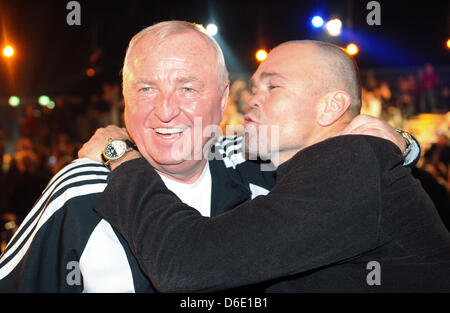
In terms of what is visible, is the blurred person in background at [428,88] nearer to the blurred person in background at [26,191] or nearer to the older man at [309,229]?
the blurred person in background at [26,191]

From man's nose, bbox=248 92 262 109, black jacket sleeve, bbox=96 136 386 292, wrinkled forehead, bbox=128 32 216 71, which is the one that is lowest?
black jacket sleeve, bbox=96 136 386 292

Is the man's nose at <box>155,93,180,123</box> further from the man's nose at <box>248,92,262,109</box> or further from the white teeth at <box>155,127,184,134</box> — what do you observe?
the man's nose at <box>248,92,262,109</box>

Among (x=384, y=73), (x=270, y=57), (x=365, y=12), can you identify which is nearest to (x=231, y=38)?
(x=365, y=12)

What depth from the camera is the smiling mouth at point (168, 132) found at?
1.89m

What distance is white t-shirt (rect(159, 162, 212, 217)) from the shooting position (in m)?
2.10

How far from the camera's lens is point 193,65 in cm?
189

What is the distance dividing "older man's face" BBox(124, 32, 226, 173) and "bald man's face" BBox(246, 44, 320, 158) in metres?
0.29

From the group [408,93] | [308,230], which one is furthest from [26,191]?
[408,93]

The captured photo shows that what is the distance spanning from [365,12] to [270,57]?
6.43m

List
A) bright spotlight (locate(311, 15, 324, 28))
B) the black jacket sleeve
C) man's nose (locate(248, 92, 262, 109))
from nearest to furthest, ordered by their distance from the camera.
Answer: the black jacket sleeve < man's nose (locate(248, 92, 262, 109)) < bright spotlight (locate(311, 15, 324, 28))

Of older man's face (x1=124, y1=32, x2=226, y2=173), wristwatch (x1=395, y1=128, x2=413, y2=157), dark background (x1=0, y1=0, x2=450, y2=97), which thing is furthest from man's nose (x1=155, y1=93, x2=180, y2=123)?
dark background (x1=0, y1=0, x2=450, y2=97)

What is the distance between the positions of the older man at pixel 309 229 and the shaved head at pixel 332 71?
0.53 m

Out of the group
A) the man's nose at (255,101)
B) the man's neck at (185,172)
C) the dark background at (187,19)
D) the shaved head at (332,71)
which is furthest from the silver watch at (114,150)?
the dark background at (187,19)

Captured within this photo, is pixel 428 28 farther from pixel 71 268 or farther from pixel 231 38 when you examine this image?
pixel 71 268
